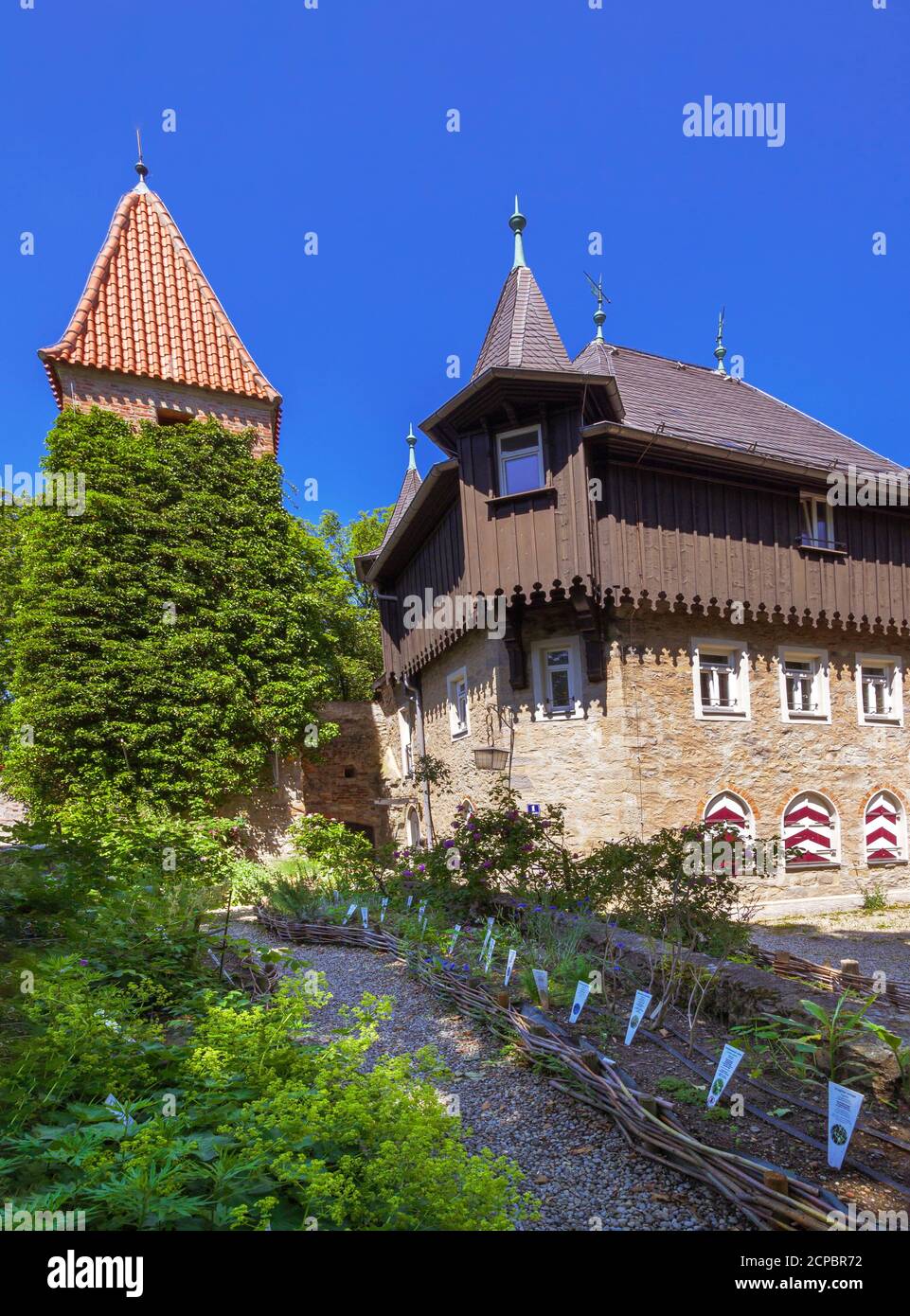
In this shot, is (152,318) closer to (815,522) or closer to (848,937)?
(815,522)

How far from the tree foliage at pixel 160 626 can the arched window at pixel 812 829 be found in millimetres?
9155

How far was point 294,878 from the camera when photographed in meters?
11.7

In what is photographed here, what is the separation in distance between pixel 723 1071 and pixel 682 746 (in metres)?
9.07

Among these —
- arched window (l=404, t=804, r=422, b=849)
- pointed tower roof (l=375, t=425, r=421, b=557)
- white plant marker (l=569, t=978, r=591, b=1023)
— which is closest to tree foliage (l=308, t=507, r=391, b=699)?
pointed tower roof (l=375, t=425, r=421, b=557)

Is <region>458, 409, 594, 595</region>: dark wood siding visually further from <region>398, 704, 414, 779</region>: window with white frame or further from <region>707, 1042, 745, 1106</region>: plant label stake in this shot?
<region>707, 1042, 745, 1106</region>: plant label stake

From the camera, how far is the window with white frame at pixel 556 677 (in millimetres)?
11664

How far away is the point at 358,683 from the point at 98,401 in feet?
43.9

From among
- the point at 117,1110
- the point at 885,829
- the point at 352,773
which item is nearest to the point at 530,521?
the point at 885,829

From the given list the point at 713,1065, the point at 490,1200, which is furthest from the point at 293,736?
the point at 490,1200

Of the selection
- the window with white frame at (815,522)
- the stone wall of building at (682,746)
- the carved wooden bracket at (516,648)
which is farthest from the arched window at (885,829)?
the carved wooden bracket at (516,648)

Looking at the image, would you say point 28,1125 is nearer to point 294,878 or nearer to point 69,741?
point 294,878

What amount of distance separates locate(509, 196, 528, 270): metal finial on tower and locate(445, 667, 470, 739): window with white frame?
746cm

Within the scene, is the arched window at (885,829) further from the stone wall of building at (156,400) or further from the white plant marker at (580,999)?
the stone wall of building at (156,400)

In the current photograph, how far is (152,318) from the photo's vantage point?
55.7 ft
